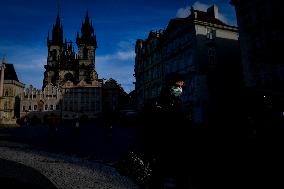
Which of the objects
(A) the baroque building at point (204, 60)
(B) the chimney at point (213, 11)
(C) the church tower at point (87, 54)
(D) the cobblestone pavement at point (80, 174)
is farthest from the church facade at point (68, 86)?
(D) the cobblestone pavement at point (80, 174)

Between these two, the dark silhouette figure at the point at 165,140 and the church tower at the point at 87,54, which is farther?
the church tower at the point at 87,54

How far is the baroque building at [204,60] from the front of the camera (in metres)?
31.7

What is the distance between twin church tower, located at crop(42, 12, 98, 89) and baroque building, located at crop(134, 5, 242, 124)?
1683 inches

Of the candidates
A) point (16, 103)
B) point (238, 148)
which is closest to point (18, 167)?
point (238, 148)

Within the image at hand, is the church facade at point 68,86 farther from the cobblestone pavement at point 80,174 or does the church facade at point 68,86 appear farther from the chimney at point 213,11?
the cobblestone pavement at point 80,174

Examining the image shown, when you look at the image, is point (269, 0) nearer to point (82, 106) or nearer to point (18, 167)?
point (18, 167)

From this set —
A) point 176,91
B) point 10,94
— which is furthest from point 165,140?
point 10,94

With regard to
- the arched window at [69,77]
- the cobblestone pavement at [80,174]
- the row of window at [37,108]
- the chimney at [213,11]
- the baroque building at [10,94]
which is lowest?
the cobblestone pavement at [80,174]

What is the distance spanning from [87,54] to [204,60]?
176 ft

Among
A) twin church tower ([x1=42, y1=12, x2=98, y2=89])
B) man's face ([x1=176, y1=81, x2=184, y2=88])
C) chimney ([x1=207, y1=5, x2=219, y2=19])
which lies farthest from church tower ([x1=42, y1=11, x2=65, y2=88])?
man's face ([x1=176, y1=81, x2=184, y2=88])

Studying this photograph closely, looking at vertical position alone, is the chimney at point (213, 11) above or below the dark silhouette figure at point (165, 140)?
above

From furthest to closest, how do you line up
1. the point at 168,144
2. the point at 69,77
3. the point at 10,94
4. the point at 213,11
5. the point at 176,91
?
the point at 69,77
the point at 10,94
the point at 213,11
the point at 176,91
the point at 168,144

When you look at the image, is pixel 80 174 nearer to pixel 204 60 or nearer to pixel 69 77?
pixel 204 60

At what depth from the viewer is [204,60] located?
107 feet
